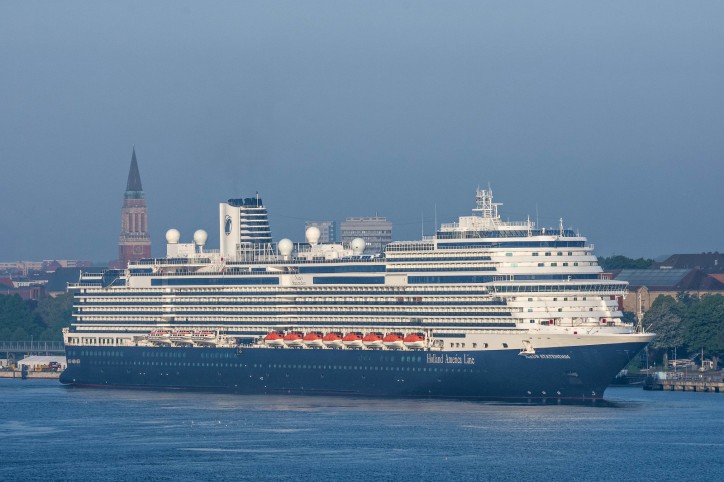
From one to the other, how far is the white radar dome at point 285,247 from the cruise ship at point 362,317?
0.16 metres

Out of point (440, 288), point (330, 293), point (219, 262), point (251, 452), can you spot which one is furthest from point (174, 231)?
point (251, 452)

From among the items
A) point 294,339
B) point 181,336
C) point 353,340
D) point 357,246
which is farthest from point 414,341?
point 181,336

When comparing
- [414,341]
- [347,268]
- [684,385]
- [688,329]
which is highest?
[347,268]

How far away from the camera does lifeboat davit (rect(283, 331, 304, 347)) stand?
5148 inches

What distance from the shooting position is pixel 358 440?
100 meters

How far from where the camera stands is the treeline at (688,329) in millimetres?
159375

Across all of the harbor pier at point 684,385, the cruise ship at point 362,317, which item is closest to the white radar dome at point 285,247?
the cruise ship at point 362,317

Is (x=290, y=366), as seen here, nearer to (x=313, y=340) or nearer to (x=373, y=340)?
(x=313, y=340)

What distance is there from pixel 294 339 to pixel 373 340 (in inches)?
307

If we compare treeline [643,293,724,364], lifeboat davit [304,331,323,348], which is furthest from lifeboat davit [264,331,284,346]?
treeline [643,293,724,364]

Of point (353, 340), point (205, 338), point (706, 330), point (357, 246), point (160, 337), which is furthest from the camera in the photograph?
point (706, 330)

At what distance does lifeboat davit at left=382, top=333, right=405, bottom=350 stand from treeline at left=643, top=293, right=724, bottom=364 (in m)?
41.9

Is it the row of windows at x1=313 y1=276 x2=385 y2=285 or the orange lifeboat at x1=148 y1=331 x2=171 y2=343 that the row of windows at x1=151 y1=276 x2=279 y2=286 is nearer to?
the row of windows at x1=313 y1=276 x2=385 y2=285

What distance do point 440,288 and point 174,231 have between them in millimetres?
33440
